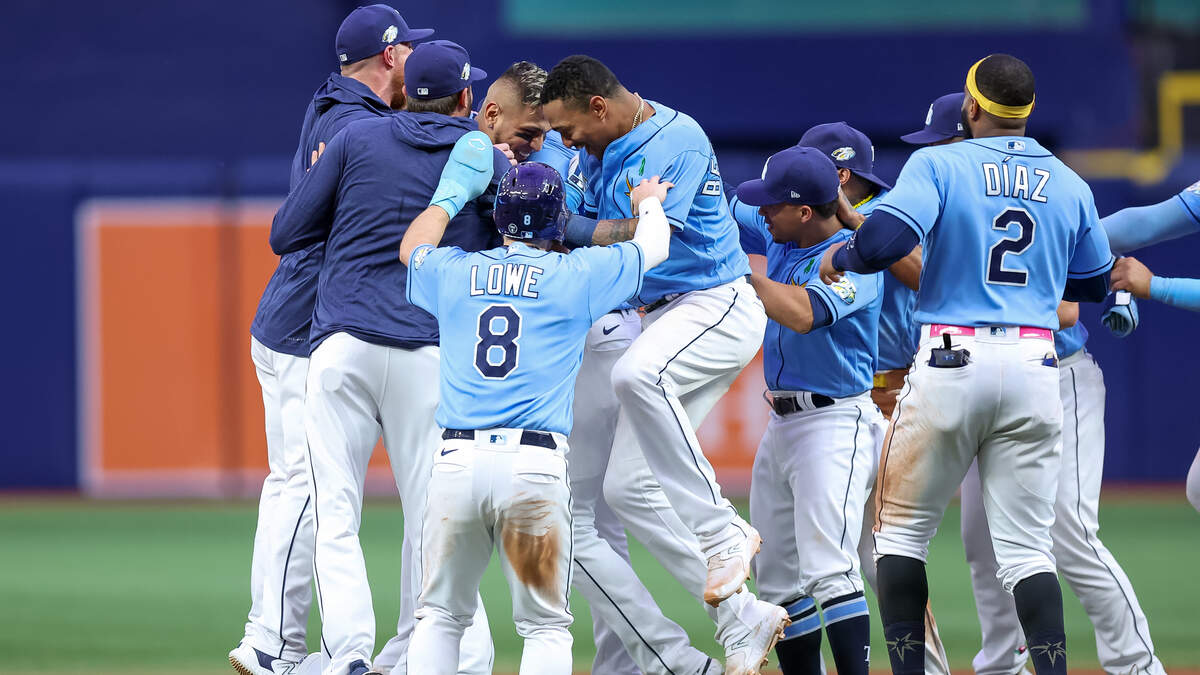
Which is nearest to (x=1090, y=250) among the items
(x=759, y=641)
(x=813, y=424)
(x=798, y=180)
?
(x=798, y=180)

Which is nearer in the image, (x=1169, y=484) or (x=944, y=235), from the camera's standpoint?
(x=944, y=235)

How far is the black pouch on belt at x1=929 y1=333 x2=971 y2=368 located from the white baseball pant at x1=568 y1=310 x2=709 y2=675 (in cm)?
112

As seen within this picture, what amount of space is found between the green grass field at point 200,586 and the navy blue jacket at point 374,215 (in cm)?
202

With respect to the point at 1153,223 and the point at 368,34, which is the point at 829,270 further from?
the point at 368,34

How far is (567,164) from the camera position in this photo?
6.29 metres

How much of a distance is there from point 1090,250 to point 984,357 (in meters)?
0.67

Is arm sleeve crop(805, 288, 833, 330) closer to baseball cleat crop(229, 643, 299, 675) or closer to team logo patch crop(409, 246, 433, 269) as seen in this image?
team logo patch crop(409, 246, 433, 269)

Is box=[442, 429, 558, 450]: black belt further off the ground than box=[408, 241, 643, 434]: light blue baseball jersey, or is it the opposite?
box=[408, 241, 643, 434]: light blue baseball jersey

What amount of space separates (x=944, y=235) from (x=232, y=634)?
4.18 m

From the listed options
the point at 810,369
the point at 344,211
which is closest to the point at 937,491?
the point at 810,369

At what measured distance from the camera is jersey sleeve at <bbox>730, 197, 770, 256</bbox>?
21.4ft

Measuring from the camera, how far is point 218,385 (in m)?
13.6

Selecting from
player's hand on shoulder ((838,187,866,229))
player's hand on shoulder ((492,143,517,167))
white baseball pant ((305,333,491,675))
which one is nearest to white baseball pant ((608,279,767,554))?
player's hand on shoulder ((838,187,866,229))

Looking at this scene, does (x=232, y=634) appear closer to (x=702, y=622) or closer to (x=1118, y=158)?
(x=702, y=622)
